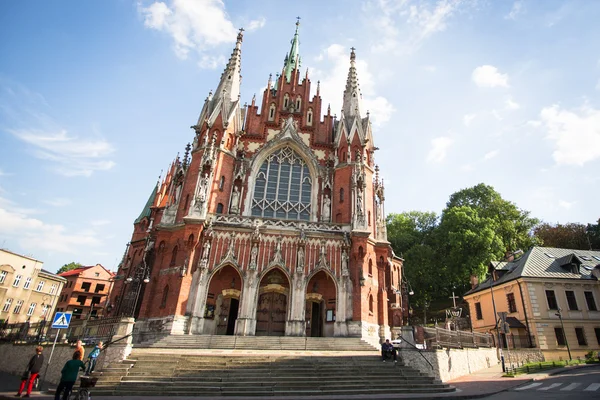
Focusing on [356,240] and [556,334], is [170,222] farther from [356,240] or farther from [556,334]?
[556,334]

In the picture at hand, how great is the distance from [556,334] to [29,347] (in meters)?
31.8

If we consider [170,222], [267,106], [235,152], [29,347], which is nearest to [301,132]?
[267,106]

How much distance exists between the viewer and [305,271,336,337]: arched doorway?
21703 millimetres

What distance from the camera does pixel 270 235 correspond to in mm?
22250

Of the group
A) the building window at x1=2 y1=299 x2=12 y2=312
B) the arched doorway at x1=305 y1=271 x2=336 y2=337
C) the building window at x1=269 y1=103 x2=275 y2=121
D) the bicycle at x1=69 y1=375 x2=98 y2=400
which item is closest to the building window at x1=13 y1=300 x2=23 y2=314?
the building window at x1=2 y1=299 x2=12 y2=312

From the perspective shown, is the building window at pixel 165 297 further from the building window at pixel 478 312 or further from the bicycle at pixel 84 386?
the building window at pixel 478 312

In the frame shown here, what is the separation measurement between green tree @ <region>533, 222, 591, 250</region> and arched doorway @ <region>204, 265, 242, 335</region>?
130 feet

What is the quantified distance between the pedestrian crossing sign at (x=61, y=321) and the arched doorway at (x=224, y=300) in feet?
28.9

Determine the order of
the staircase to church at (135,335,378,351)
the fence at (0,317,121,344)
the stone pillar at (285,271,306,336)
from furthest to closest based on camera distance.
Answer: the stone pillar at (285,271,306,336), the staircase to church at (135,335,378,351), the fence at (0,317,121,344)

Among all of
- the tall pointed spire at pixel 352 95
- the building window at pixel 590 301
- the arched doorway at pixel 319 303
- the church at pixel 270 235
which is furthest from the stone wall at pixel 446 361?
the tall pointed spire at pixel 352 95

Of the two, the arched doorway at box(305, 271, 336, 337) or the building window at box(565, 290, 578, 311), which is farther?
the building window at box(565, 290, 578, 311)

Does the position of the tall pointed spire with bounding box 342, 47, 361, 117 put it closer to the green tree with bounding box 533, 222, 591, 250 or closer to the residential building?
the green tree with bounding box 533, 222, 591, 250

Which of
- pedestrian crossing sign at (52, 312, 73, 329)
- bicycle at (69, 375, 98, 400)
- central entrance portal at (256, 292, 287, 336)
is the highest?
central entrance portal at (256, 292, 287, 336)

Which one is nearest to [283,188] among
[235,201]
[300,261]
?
[235,201]
